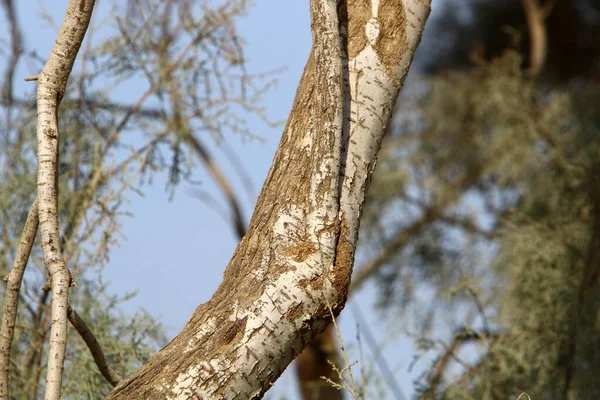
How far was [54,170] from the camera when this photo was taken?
1.23 m

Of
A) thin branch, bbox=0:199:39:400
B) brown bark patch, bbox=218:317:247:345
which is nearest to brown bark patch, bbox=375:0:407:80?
brown bark patch, bbox=218:317:247:345

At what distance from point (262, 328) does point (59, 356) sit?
0.28 m

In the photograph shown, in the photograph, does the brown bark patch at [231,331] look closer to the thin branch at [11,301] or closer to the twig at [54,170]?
the twig at [54,170]

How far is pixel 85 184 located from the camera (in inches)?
88.6

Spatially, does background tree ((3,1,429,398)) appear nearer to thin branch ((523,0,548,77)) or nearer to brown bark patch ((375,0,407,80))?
brown bark patch ((375,0,407,80))

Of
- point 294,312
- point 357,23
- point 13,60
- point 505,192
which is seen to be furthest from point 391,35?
point 505,192

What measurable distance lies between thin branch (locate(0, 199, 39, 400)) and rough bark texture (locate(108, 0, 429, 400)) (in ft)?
0.80

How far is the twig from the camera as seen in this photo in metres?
1.10

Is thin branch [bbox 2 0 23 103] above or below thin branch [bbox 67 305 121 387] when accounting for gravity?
above

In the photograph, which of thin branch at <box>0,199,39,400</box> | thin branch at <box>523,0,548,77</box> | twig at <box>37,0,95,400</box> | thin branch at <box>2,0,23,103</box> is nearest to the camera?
twig at <box>37,0,95,400</box>

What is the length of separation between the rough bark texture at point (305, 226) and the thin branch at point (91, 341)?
0.66ft

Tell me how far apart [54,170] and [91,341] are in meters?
0.32

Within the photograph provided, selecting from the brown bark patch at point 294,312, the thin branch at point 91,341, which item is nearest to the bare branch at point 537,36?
the thin branch at point 91,341

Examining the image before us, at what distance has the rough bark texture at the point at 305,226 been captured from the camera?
43.6 inches
